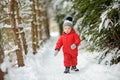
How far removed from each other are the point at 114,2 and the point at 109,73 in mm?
1974

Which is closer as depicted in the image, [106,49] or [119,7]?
[119,7]

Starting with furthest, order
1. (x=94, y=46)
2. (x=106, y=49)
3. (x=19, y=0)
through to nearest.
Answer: (x=19, y=0), (x=94, y=46), (x=106, y=49)

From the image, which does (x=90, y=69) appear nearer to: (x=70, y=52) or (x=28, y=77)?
(x=70, y=52)

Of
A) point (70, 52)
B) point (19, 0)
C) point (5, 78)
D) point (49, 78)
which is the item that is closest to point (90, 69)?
point (70, 52)

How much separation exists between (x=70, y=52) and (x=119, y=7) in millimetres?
2006

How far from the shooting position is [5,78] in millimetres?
6758

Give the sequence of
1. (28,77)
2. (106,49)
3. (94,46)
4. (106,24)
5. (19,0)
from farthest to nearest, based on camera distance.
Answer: (19,0) → (94,46) → (106,49) → (28,77) → (106,24)

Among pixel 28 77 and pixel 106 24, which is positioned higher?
pixel 106 24

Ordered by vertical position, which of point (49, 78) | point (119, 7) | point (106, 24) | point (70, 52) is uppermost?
point (119, 7)

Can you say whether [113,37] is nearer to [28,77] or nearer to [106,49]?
[106,49]

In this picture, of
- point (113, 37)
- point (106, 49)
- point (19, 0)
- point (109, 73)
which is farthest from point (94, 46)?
point (19, 0)

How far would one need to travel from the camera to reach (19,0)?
346 inches

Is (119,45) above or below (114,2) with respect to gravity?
below

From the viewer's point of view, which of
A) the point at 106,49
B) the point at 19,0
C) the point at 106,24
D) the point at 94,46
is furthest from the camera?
the point at 19,0
